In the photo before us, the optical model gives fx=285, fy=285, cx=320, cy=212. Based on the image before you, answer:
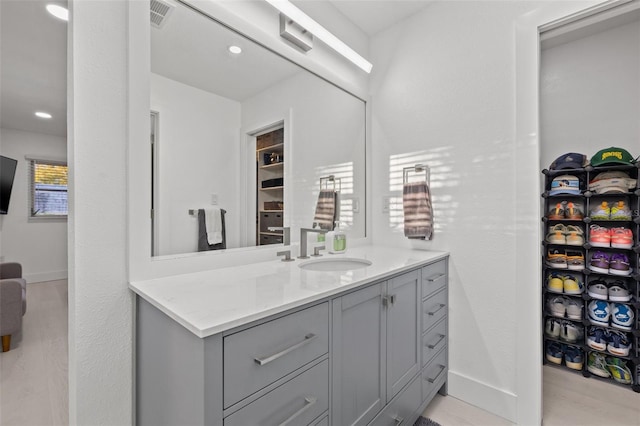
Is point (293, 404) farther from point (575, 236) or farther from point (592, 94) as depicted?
point (592, 94)

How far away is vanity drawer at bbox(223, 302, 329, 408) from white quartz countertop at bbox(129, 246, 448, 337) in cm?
5

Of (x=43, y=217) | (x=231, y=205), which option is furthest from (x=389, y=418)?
(x=43, y=217)

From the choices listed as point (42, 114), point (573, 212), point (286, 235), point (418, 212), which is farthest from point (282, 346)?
point (42, 114)

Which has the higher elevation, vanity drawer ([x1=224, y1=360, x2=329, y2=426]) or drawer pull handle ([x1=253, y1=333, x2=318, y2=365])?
drawer pull handle ([x1=253, y1=333, x2=318, y2=365])

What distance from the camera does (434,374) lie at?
1.64m

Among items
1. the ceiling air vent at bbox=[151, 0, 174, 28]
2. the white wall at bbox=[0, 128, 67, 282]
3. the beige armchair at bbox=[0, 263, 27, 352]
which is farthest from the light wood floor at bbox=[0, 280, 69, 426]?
the ceiling air vent at bbox=[151, 0, 174, 28]

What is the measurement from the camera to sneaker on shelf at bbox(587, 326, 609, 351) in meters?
1.97

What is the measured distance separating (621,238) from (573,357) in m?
0.93

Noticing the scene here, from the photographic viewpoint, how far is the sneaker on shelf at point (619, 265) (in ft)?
6.31

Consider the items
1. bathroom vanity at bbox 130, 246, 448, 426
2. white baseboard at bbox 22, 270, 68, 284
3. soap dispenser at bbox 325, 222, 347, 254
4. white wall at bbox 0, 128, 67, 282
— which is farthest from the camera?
white baseboard at bbox 22, 270, 68, 284

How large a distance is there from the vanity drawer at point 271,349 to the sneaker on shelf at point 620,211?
2246 mm

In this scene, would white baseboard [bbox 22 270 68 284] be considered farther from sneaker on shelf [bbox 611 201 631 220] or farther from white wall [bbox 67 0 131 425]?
sneaker on shelf [bbox 611 201 631 220]

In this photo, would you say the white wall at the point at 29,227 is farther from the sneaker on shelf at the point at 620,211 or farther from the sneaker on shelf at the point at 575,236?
the sneaker on shelf at the point at 620,211

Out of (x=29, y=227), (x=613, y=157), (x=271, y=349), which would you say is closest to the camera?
(x=271, y=349)
